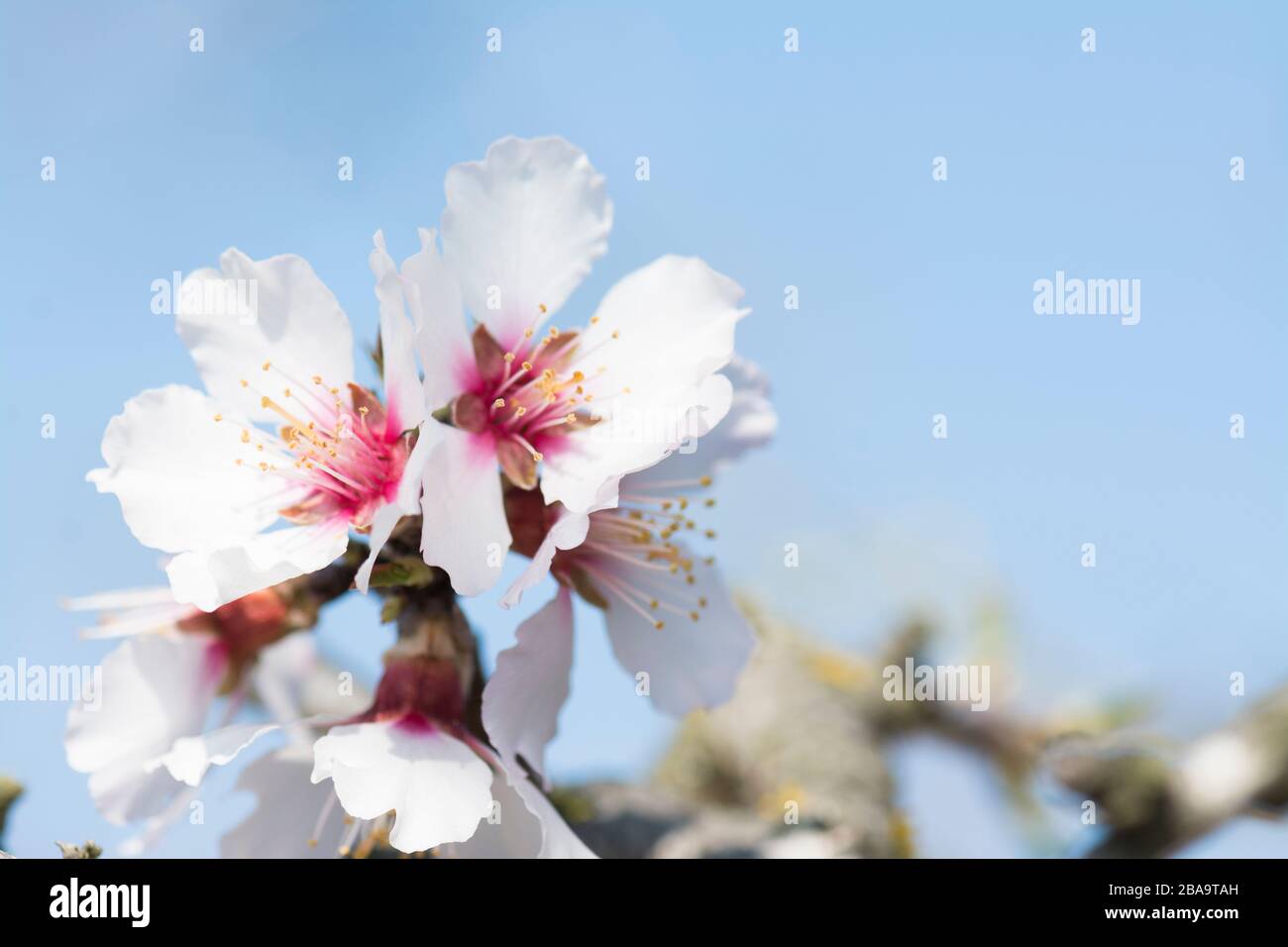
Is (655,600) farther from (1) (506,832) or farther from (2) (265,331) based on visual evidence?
(2) (265,331)

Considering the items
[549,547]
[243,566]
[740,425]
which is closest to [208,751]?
[243,566]

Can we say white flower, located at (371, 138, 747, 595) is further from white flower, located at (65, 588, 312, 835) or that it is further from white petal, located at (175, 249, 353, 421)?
white flower, located at (65, 588, 312, 835)

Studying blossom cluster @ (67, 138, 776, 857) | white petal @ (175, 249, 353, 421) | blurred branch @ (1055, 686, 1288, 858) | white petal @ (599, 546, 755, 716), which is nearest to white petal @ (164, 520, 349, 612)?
blossom cluster @ (67, 138, 776, 857)

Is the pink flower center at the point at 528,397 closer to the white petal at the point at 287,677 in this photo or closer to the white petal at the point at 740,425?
the white petal at the point at 740,425

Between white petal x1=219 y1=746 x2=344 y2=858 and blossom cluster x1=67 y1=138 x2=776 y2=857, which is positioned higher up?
blossom cluster x1=67 y1=138 x2=776 y2=857

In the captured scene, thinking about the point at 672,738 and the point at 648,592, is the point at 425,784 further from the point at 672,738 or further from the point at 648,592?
the point at 672,738
